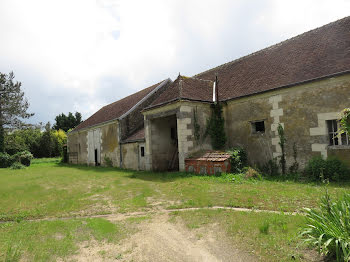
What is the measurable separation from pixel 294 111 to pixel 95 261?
9212 mm

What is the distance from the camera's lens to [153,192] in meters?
7.96

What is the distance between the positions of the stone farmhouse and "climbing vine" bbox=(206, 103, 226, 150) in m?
0.27

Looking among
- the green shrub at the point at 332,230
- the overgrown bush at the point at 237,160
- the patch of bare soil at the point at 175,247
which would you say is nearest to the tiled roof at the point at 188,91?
the overgrown bush at the point at 237,160

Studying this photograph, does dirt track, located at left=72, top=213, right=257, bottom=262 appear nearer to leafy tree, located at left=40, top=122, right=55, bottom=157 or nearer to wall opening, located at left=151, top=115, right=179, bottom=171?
wall opening, located at left=151, top=115, right=179, bottom=171

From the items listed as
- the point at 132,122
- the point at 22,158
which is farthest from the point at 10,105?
the point at 132,122

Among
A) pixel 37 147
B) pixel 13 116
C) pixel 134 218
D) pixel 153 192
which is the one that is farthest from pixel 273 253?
pixel 37 147

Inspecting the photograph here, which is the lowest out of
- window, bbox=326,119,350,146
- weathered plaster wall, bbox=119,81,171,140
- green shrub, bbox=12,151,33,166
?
green shrub, bbox=12,151,33,166

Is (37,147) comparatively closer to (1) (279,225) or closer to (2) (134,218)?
(2) (134,218)

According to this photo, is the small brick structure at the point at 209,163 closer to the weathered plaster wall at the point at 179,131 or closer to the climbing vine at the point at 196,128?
the weathered plaster wall at the point at 179,131

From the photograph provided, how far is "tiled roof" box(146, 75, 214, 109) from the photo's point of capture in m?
12.0

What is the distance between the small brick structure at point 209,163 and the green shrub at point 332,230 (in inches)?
256

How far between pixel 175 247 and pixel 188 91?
9.57m

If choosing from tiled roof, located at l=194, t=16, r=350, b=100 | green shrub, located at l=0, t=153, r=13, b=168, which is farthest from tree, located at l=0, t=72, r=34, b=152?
tiled roof, located at l=194, t=16, r=350, b=100

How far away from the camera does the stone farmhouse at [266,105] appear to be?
8648 millimetres
